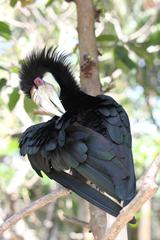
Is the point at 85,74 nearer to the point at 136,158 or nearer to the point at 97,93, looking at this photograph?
the point at 97,93

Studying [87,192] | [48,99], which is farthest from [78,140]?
[48,99]

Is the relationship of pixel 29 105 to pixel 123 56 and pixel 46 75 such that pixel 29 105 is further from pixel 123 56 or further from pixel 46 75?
pixel 123 56

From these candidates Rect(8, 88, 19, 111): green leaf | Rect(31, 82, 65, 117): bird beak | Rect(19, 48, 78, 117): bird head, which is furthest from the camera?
Rect(8, 88, 19, 111): green leaf

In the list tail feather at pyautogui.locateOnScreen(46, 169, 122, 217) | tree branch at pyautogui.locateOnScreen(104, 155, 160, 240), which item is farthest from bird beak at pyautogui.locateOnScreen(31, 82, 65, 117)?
tree branch at pyautogui.locateOnScreen(104, 155, 160, 240)

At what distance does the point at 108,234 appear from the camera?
75.6 inches

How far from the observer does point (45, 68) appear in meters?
3.13

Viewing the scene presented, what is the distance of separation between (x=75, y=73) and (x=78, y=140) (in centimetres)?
88

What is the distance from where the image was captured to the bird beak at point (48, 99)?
2.84 metres

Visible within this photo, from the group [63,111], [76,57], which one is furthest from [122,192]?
[76,57]

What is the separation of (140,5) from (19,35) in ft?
3.66

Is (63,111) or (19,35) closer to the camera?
(63,111)

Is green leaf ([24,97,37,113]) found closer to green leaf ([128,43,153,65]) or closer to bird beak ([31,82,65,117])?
bird beak ([31,82,65,117])

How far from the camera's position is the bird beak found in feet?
9.32

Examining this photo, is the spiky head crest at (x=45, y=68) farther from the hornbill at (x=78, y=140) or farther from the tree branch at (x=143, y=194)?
the tree branch at (x=143, y=194)
